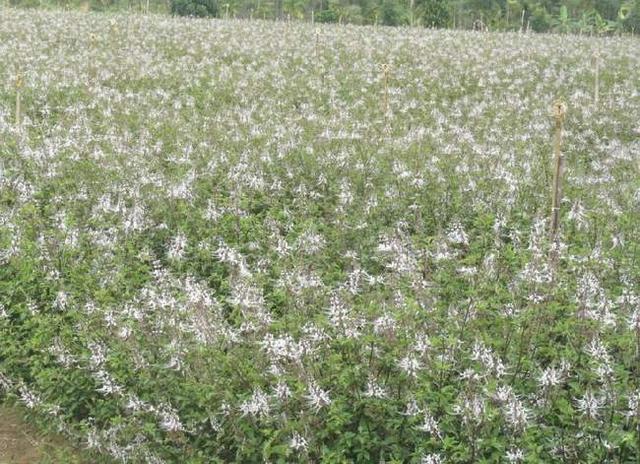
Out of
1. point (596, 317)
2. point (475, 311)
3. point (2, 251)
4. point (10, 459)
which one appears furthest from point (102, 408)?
point (596, 317)

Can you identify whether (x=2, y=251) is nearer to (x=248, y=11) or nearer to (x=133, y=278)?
(x=133, y=278)

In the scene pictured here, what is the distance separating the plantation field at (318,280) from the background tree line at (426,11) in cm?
2794

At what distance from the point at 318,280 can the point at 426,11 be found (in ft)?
116

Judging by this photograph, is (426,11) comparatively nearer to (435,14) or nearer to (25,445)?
(435,14)

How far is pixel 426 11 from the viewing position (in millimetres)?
38094

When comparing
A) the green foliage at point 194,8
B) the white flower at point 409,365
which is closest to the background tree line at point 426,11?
the green foliage at point 194,8

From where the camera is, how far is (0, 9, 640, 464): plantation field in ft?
14.3

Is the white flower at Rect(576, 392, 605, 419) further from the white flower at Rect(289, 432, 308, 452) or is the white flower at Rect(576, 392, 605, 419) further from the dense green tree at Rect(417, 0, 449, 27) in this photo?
the dense green tree at Rect(417, 0, 449, 27)

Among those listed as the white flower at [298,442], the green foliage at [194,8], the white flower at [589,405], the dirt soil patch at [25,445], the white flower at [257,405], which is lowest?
the dirt soil patch at [25,445]

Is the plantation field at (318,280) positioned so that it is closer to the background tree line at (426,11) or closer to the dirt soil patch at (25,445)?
the dirt soil patch at (25,445)

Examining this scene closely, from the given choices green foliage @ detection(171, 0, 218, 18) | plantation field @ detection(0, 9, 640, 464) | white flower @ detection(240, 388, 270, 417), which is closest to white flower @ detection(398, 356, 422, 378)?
plantation field @ detection(0, 9, 640, 464)

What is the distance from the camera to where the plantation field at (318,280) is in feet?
14.3

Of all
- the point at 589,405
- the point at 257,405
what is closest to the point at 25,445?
the point at 257,405

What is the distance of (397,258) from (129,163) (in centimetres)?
463
